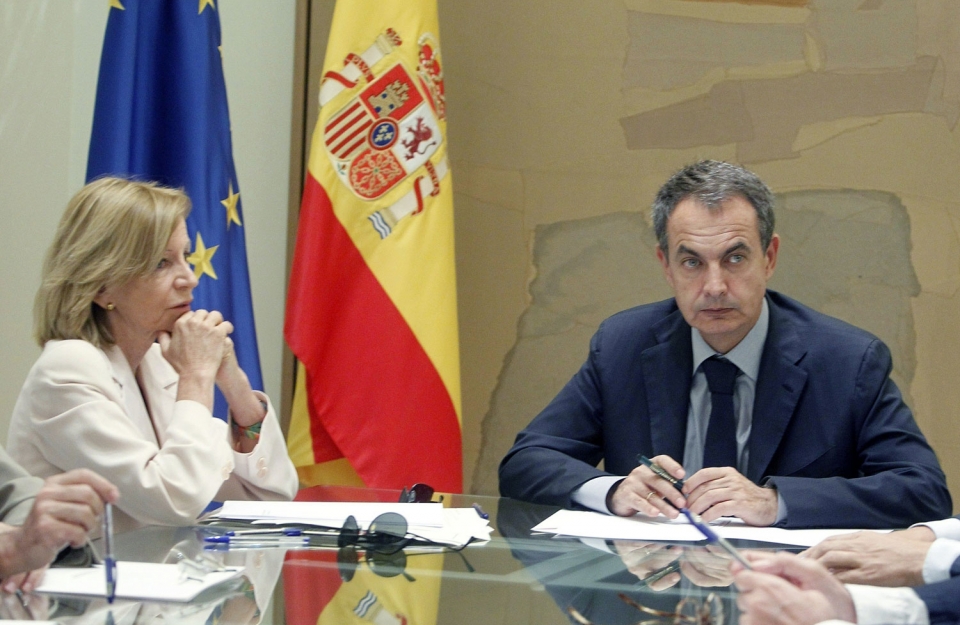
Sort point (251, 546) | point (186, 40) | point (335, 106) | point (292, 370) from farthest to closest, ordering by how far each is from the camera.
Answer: point (292, 370)
point (335, 106)
point (186, 40)
point (251, 546)

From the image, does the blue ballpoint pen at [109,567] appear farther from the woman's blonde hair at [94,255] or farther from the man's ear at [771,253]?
the man's ear at [771,253]

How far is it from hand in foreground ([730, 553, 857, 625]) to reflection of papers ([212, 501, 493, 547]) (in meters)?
0.65

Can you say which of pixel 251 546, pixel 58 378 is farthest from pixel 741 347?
pixel 58 378

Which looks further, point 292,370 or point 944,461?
point 292,370

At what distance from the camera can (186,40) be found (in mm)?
3168

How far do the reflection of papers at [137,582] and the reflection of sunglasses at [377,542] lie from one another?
224 millimetres

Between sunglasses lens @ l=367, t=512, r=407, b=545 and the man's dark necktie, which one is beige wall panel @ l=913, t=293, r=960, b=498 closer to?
the man's dark necktie

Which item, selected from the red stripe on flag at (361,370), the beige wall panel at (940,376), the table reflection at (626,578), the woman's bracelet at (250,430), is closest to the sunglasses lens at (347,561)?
the table reflection at (626,578)

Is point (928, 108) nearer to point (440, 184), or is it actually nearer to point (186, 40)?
point (440, 184)

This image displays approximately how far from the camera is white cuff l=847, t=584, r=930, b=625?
114cm

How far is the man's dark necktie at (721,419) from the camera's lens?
234cm

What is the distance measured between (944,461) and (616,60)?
6.22 feet

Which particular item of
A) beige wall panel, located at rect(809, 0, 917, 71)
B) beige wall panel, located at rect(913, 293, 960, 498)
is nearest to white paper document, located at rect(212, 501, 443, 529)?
beige wall panel, located at rect(913, 293, 960, 498)

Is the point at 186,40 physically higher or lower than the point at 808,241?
higher
